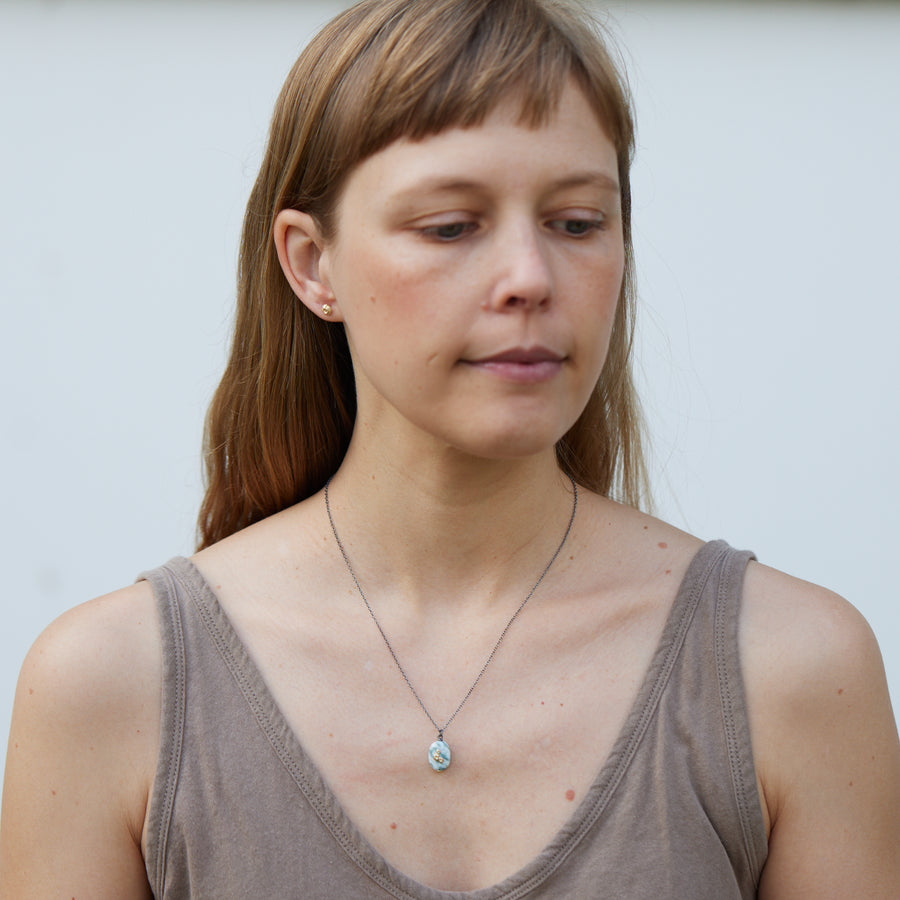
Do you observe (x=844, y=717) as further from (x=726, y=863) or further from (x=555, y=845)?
(x=555, y=845)

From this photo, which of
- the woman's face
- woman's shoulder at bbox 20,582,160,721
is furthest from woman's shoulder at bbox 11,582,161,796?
the woman's face

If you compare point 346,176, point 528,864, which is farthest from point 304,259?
point 528,864

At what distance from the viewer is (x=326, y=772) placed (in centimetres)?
149

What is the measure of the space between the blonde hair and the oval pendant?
0.44 meters

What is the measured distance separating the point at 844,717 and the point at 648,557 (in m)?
0.30

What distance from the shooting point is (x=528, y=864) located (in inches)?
55.7

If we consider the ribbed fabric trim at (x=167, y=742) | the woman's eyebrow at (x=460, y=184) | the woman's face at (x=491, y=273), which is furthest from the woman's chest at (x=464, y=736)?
the woman's eyebrow at (x=460, y=184)

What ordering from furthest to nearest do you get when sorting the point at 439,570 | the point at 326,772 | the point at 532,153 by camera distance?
the point at 439,570 → the point at 326,772 → the point at 532,153

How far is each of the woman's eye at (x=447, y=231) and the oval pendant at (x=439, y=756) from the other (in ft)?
1.88

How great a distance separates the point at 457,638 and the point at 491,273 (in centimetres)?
47

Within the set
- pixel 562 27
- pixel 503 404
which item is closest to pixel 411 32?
pixel 562 27

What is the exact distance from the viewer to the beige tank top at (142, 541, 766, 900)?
1.42 meters

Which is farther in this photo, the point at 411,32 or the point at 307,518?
the point at 307,518

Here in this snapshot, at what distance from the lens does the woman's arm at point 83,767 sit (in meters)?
1.48
